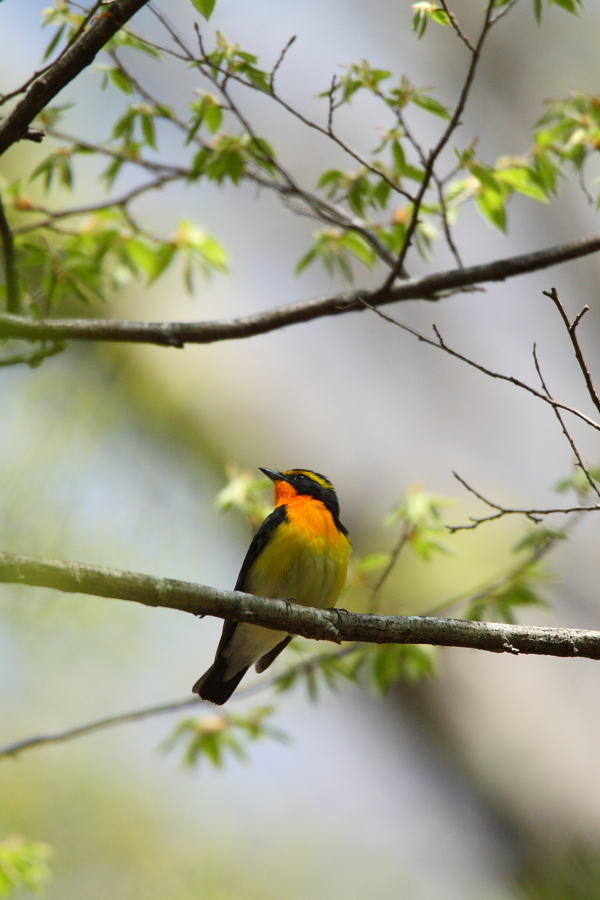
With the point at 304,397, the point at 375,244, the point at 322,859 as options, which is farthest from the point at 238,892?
the point at 375,244

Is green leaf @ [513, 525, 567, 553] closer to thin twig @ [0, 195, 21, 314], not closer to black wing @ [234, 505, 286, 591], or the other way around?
black wing @ [234, 505, 286, 591]

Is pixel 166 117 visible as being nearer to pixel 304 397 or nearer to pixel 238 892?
pixel 304 397

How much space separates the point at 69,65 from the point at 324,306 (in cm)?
182

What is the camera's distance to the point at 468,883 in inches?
357

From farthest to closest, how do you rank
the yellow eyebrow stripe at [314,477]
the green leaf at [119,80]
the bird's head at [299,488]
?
the yellow eyebrow stripe at [314,477] < the bird's head at [299,488] < the green leaf at [119,80]

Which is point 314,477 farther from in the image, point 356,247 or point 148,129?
point 148,129

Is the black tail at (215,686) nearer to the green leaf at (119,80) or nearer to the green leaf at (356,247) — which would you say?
the green leaf at (356,247)

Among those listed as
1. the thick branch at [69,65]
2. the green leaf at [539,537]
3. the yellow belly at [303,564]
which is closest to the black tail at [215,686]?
the yellow belly at [303,564]

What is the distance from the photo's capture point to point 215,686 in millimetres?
5590

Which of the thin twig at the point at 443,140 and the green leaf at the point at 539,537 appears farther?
the green leaf at the point at 539,537

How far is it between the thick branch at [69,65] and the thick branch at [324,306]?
108 cm

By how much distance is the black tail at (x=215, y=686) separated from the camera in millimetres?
5562

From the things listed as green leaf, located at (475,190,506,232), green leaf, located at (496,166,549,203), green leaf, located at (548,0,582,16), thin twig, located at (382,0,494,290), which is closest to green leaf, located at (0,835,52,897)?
thin twig, located at (382,0,494,290)

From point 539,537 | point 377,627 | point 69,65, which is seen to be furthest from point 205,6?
point 539,537
